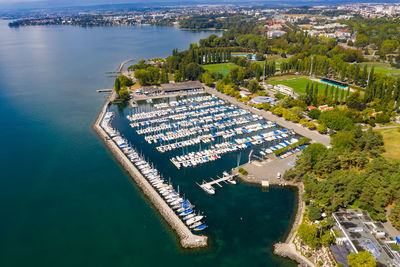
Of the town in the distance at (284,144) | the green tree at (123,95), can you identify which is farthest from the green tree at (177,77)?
the green tree at (123,95)

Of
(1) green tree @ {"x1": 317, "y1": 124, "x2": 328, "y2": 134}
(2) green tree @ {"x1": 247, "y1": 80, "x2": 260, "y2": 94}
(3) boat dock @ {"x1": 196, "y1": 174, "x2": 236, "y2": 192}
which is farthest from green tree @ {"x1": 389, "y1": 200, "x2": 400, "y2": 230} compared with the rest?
(2) green tree @ {"x1": 247, "y1": 80, "x2": 260, "y2": 94}

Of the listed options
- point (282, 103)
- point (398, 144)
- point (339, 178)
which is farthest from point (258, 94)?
point (339, 178)

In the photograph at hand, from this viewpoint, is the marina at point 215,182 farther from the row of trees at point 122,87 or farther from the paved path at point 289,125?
the row of trees at point 122,87

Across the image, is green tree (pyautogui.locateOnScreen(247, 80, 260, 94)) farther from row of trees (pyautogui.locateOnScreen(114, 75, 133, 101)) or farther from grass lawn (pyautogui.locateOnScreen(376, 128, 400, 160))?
row of trees (pyautogui.locateOnScreen(114, 75, 133, 101))

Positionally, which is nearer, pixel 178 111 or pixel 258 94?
pixel 178 111

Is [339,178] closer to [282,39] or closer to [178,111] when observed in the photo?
[178,111]

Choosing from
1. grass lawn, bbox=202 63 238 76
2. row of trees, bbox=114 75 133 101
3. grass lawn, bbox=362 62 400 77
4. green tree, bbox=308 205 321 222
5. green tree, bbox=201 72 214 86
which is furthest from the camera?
grass lawn, bbox=202 63 238 76
